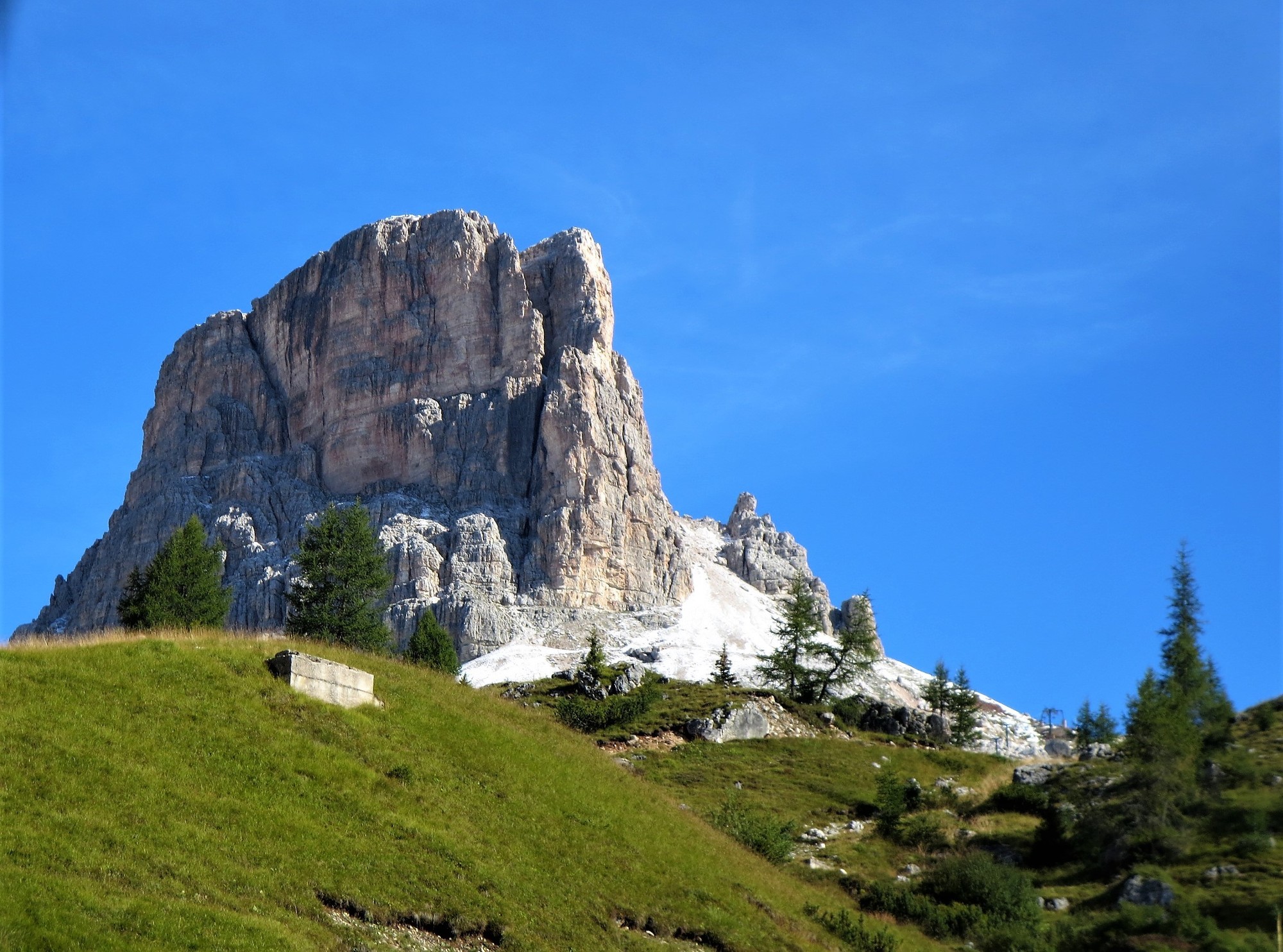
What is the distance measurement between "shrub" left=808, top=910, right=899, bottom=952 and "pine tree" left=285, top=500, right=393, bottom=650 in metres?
30.4

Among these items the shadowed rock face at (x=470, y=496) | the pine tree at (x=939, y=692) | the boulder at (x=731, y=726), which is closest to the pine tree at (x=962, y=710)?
the pine tree at (x=939, y=692)

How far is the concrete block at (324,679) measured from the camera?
30.5m

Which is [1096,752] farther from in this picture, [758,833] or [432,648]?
[432,648]

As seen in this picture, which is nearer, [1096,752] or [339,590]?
[339,590]

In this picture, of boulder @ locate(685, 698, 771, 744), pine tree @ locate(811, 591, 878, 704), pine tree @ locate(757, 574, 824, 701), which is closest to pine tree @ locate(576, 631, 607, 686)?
pine tree @ locate(757, 574, 824, 701)

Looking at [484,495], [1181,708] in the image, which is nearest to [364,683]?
[1181,708]

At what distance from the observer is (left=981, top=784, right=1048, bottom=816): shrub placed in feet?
169

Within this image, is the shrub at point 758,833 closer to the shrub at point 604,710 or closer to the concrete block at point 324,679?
the concrete block at point 324,679

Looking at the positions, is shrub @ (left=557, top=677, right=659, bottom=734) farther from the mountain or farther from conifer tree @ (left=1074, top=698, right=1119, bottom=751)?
the mountain

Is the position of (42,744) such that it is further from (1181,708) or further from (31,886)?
(1181,708)

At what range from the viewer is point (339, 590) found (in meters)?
61.2

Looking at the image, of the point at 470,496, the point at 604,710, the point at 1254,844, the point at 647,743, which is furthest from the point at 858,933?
the point at 470,496

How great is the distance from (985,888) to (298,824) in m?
Result: 24.7

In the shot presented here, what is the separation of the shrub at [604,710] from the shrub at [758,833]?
2259 centimetres
